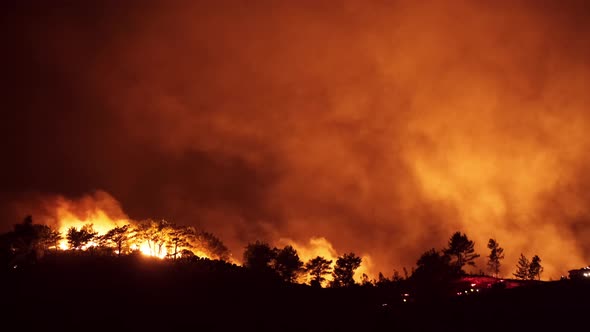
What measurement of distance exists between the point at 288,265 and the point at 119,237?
32.4 m

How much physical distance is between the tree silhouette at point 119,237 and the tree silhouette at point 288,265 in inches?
1126

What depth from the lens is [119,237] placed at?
81.4 metres

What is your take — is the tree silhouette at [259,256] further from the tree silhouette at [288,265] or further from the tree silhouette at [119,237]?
the tree silhouette at [119,237]

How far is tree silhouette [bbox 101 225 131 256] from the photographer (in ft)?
264

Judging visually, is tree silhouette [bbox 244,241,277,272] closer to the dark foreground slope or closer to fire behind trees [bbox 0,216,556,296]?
fire behind trees [bbox 0,216,556,296]

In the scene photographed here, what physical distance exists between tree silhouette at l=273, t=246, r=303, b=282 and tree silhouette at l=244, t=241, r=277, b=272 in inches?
57.4

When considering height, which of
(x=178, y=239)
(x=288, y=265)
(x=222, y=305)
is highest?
(x=178, y=239)

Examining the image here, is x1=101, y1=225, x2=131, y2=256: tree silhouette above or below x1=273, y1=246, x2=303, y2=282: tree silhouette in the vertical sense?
above

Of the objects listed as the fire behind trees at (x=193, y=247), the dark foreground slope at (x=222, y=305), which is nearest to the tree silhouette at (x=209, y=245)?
the fire behind trees at (x=193, y=247)

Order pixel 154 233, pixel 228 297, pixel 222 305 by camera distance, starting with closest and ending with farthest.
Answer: pixel 222 305 < pixel 228 297 < pixel 154 233

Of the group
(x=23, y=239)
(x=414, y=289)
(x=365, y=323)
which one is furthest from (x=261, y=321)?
(x=23, y=239)

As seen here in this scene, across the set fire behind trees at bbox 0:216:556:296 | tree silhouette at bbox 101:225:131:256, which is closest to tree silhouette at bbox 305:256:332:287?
fire behind trees at bbox 0:216:556:296

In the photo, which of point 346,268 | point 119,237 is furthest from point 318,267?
point 119,237

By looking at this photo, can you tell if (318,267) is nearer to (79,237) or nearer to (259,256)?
(259,256)
